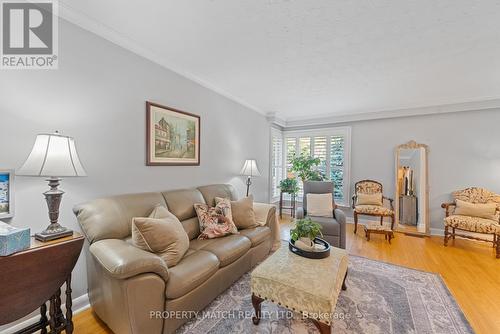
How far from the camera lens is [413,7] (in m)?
1.60

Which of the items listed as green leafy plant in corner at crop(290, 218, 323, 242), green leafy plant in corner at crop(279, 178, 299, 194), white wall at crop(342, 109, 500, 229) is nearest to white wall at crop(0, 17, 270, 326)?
green leafy plant in corner at crop(290, 218, 323, 242)

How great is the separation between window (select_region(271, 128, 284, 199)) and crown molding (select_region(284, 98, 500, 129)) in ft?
1.45

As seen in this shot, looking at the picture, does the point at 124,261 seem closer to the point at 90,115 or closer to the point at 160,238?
the point at 160,238

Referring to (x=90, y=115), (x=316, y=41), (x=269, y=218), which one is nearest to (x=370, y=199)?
(x=269, y=218)

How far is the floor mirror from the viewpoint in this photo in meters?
3.95

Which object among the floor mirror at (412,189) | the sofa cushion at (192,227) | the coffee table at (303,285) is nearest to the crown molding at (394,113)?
the floor mirror at (412,189)

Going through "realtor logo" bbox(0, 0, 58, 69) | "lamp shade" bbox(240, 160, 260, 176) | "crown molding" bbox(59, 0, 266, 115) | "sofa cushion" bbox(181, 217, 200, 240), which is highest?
"crown molding" bbox(59, 0, 266, 115)

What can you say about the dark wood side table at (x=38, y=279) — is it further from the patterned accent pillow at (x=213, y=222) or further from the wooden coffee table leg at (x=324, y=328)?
the wooden coffee table leg at (x=324, y=328)

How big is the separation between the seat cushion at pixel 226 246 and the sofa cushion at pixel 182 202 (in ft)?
1.06

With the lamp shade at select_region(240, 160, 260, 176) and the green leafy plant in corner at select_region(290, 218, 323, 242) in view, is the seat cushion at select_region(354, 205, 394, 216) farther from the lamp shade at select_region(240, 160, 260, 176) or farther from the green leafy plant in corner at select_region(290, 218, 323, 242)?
the green leafy plant in corner at select_region(290, 218, 323, 242)

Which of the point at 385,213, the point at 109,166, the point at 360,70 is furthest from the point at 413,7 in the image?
the point at 385,213

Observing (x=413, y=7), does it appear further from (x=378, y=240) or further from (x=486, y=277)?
(x=378, y=240)

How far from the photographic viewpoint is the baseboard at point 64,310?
1508mm

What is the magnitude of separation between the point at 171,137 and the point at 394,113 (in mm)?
4255
